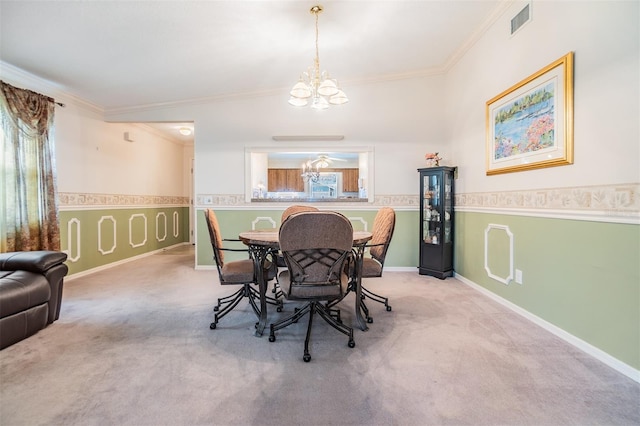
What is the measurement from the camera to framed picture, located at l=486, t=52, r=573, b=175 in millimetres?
2023

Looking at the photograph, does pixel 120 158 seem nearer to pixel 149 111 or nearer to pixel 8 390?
pixel 149 111

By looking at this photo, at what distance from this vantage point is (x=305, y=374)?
162 centimetres

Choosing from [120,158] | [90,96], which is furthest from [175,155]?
[90,96]

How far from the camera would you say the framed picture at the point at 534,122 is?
79.7 inches

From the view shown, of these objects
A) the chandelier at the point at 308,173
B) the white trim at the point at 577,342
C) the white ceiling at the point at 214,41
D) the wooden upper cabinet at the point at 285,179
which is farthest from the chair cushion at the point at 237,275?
the wooden upper cabinet at the point at 285,179

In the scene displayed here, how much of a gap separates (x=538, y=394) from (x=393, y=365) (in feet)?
2.41

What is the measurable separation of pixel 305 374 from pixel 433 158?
3207 mm

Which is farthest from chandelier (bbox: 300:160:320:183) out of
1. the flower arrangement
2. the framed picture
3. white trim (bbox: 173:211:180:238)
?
the framed picture

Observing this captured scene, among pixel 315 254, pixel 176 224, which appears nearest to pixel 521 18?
pixel 315 254

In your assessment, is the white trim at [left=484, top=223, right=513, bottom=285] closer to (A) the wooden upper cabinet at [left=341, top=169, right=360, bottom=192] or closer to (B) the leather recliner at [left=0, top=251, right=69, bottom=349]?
(B) the leather recliner at [left=0, top=251, right=69, bottom=349]

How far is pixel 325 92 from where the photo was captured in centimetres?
241

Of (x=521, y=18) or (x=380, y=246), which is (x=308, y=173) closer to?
(x=380, y=246)

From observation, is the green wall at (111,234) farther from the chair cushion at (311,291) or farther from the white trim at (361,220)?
the white trim at (361,220)

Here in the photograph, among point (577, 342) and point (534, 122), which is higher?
point (534, 122)
